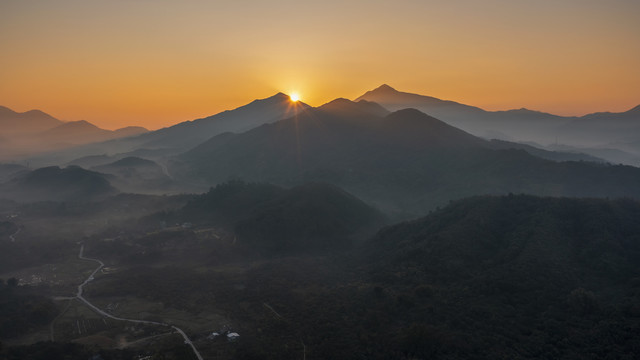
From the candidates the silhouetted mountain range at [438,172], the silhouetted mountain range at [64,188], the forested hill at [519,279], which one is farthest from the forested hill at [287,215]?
the silhouetted mountain range at [64,188]

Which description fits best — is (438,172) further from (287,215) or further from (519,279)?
(519,279)

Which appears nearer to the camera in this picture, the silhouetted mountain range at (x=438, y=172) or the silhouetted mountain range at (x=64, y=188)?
the silhouetted mountain range at (x=438, y=172)

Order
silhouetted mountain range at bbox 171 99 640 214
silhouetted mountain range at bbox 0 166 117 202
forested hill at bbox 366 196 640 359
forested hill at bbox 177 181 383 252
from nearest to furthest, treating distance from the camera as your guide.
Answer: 1. forested hill at bbox 366 196 640 359
2. forested hill at bbox 177 181 383 252
3. silhouetted mountain range at bbox 171 99 640 214
4. silhouetted mountain range at bbox 0 166 117 202

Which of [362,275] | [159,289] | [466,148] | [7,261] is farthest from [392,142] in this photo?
[7,261]

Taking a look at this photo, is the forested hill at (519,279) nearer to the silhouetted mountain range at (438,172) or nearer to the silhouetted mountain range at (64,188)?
the silhouetted mountain range at (438,172)

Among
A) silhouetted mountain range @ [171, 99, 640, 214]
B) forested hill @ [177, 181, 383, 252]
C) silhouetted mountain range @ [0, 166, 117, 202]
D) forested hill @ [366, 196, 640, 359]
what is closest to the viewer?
forested hill @ [366, 196, 640, 359]

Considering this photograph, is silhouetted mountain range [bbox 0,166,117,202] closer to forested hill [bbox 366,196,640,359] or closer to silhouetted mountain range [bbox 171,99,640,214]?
silhouetted mountain range [bbox 171,99,640,214]

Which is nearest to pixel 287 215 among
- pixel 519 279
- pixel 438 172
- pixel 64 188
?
pixel 519 279

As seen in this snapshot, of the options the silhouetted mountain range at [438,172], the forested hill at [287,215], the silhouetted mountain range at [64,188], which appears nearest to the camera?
the forested hill at [287,215]

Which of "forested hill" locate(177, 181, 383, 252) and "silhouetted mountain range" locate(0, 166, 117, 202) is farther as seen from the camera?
"silhouetted mountain range" locate(0, 166, 117, 202)

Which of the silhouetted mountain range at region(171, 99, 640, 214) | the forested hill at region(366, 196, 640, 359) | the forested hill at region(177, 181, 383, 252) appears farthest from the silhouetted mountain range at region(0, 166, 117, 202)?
the forested hill at region(366, 196, 640, 359)

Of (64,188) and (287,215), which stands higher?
(64,188)
